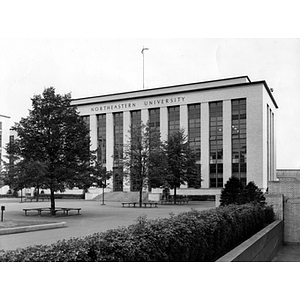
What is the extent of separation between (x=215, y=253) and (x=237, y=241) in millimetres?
2394

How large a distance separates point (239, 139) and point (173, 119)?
389 inches

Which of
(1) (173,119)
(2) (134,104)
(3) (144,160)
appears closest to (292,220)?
(3) (144,160)

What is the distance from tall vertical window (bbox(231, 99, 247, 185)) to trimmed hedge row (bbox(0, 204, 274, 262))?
3974 centimetres

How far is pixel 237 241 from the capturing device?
11.2 metres

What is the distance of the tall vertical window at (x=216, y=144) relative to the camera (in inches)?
2008

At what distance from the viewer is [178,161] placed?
40.8 m

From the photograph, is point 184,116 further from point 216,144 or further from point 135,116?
point 135,116

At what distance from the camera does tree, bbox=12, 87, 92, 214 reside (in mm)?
22641

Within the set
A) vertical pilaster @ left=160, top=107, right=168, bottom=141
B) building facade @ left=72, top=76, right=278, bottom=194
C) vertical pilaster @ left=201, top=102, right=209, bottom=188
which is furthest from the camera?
vertical pilaster @ left=160, top=107, right=168, bottom=141

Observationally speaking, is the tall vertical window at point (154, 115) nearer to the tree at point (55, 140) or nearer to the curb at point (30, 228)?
the tree at point (55, 140)

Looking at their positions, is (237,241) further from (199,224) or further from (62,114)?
(62,114)

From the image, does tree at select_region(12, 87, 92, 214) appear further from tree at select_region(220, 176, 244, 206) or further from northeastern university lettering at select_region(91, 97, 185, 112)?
northeastern university lettering at select_region(91, 97, 185, 112)

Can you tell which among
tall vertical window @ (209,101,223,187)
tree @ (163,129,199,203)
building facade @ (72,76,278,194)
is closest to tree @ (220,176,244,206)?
tree @ (163,129,199,203)

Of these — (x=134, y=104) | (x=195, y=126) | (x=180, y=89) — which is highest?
(x=180, y=89)
